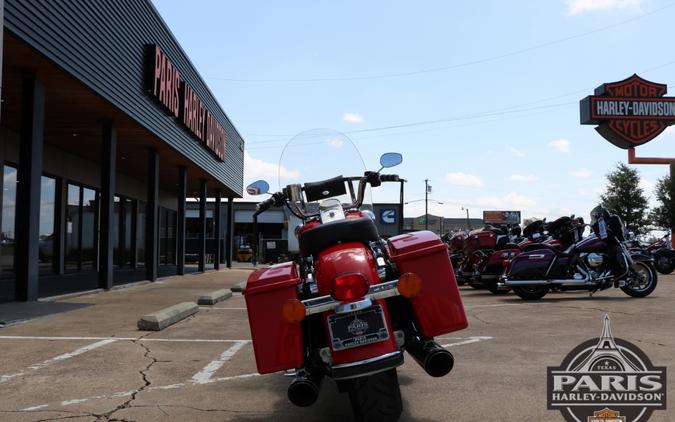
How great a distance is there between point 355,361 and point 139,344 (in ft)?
14.2

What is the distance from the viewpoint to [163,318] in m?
7.94

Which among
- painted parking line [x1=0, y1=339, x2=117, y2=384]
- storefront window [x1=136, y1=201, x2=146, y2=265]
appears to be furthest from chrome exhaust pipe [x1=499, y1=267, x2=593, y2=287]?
storefront window [x1=136, y1=201, x2=146, y2=265]

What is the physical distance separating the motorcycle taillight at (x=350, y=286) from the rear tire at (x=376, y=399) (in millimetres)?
471

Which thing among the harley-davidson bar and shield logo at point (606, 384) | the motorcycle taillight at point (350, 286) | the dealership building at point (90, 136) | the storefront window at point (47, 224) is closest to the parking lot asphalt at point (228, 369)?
the harley-davidson bar and shield logo at point (606, 384)

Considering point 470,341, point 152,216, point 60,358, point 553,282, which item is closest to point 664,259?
point 553,282

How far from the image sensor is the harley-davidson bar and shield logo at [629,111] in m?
30.5

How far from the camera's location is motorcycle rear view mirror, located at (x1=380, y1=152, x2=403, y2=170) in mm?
5016

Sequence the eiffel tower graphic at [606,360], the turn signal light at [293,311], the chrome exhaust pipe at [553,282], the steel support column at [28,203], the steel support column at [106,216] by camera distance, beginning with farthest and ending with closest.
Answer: the steel support column at [106,216]
the chrome exhaust pipe at [553,282]
the steel support column at [28,203]
the eiffel tower graphic at [606,360]
the turn signal light at [293,311]

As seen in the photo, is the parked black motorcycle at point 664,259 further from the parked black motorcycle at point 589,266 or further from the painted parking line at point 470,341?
the painted parking line at point 470,341

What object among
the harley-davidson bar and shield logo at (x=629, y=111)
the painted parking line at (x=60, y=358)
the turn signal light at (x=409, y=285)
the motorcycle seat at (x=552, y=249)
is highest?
the harley-davidson bar and shield logo at (x=629, y=111)

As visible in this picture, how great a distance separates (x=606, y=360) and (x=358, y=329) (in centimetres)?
159

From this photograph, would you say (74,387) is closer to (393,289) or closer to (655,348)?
(393,289)

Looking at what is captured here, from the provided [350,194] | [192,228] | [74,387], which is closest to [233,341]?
[74,387]

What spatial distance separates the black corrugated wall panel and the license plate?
788cm
